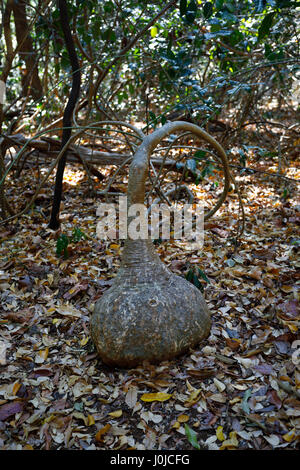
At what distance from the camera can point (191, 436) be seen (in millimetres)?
1474

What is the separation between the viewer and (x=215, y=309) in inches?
86.6

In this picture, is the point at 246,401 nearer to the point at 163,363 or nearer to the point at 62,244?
the point at 163,363

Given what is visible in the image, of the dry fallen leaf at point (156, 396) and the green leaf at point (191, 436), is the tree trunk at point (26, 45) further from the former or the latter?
the green leaf at point (191, 436)

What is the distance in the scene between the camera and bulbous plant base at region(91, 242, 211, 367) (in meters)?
1.74

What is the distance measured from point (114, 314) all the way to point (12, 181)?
8.83ft

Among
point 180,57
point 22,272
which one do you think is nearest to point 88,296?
point 22,272

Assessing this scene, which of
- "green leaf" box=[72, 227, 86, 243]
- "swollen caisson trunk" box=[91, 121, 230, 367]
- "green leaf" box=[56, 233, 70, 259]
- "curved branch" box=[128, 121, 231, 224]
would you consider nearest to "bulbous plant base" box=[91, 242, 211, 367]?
"swollen caisson trunk" box=[91, 121, 230, 367]

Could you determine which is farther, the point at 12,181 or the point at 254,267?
the point at 12,181

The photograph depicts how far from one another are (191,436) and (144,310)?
55 cm

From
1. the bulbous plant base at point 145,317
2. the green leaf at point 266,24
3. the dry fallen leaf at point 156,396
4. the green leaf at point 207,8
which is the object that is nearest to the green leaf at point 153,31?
the green leaf at point 207,8

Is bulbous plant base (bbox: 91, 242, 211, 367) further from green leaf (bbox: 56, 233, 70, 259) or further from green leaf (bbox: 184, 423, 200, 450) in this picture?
green leaf (bbox: 56, 233, 70, 259)

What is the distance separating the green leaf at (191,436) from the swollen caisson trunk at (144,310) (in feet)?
1.13

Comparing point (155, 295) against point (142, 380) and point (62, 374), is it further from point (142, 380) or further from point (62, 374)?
point (62, 374)

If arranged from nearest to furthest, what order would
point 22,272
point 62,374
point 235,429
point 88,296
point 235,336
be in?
point 235,429 → point 62,374 → point 235,336 → point 88,296 → point 22,272
